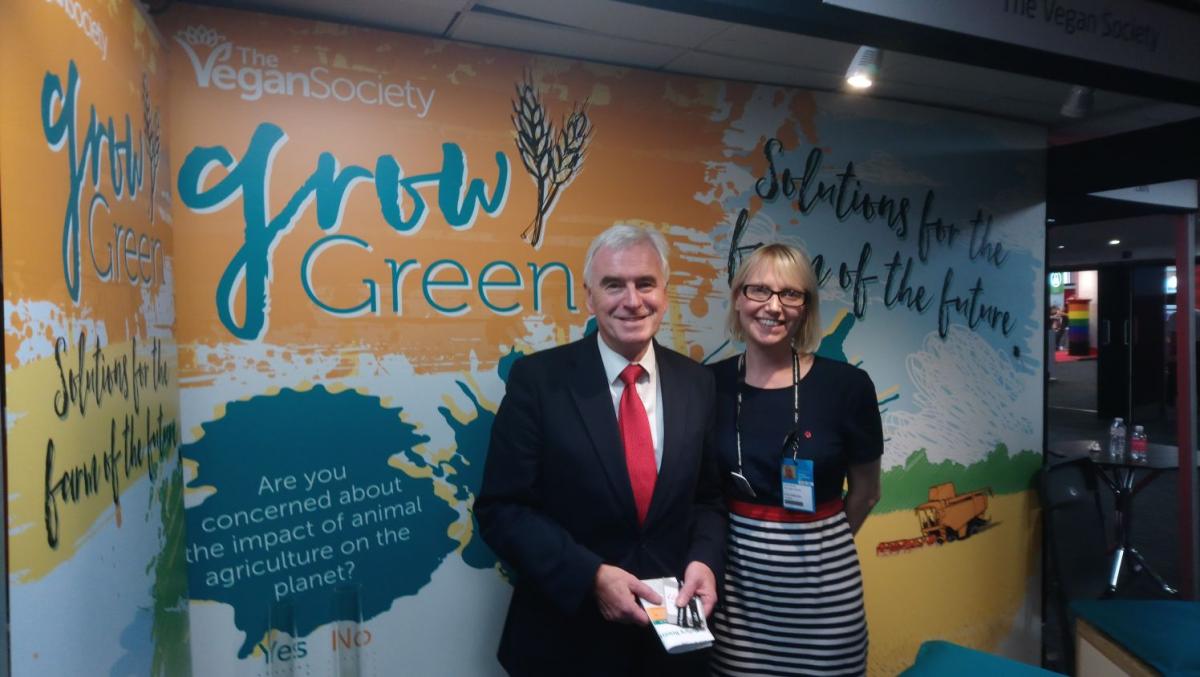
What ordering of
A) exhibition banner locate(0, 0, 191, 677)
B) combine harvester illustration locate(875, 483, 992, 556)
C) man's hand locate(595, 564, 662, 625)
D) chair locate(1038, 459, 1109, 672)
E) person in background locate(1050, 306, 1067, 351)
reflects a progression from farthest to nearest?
1. person in background locate(1050, 306, 1067, 351)
2. chair locate(1038, 459, 1109, 672)
3. combine harvester illustration locate(875, 483, 992, 556)
4. man's hand locate(595, 564, 662, 625)
5. exhibition banner locate(0, 0, 191, 677)

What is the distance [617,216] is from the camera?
8.76 feet

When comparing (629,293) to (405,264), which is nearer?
(629,293)

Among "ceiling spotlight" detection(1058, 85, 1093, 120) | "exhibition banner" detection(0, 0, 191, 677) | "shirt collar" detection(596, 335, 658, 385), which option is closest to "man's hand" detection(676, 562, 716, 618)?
"shirt collar" detection(596, 335, 658, 385)

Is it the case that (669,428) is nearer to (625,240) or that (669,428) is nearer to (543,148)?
(625,240)

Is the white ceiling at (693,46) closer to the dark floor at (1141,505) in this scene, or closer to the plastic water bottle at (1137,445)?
the dark floor at (1141,505)

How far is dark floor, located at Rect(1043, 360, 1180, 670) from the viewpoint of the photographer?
4129 mm

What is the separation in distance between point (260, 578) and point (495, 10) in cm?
185

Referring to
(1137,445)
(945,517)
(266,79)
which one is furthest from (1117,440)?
(266,79)

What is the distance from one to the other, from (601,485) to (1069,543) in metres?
3.11

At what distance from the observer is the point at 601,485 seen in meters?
1.77

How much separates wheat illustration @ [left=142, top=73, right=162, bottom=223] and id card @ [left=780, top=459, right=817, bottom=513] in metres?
1.77

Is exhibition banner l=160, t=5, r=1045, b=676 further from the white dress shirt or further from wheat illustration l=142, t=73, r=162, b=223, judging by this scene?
the white dress shirt

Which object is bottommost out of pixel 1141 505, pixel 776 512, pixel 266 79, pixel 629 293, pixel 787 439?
pixel 1141 505

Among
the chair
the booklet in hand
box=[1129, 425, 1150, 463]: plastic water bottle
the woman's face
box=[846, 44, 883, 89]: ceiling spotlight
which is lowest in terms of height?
the chair
